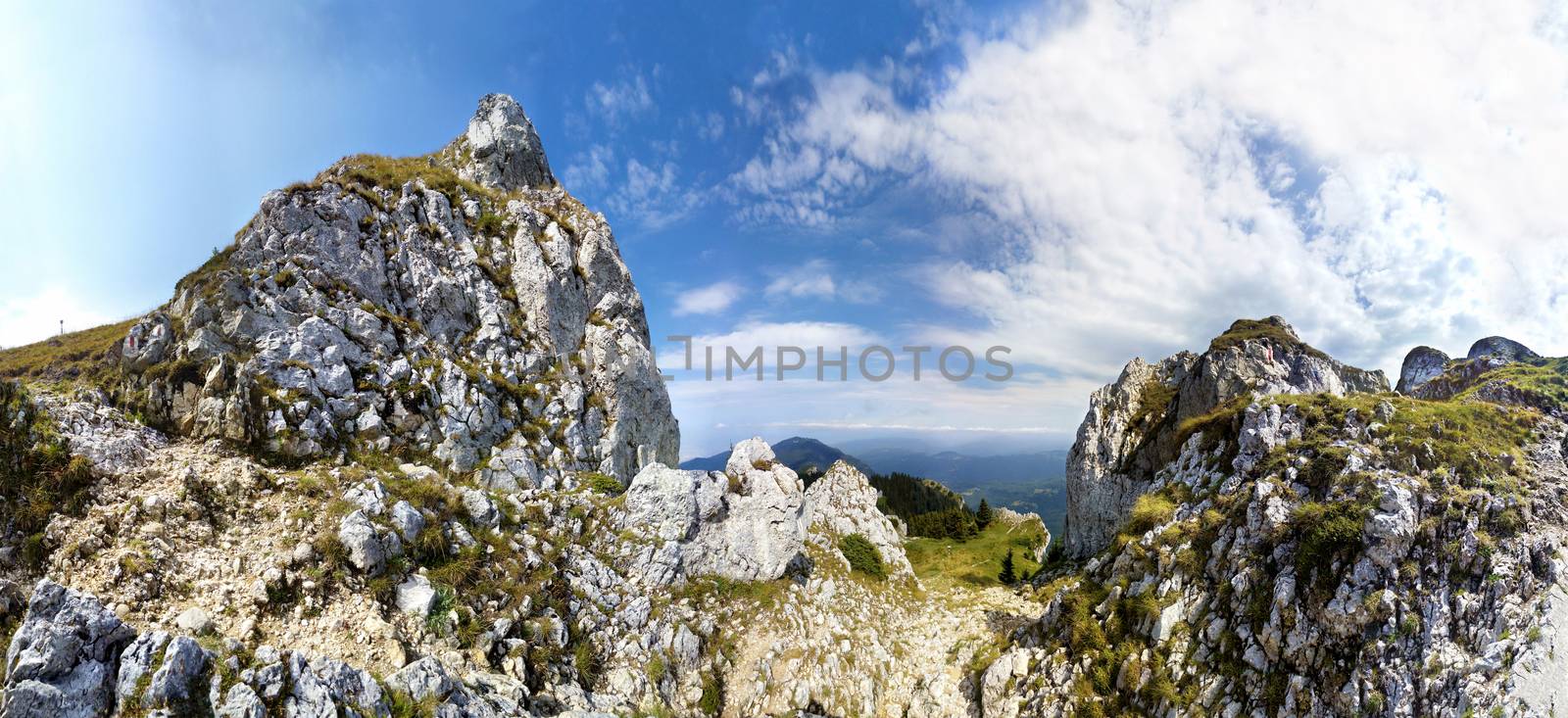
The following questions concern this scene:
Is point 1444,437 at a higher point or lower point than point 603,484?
higher

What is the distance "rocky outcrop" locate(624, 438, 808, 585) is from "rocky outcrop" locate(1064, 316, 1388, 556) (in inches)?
862

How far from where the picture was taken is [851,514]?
98.7ft

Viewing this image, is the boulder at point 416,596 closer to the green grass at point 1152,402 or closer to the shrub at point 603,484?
the shrub at point 603,484

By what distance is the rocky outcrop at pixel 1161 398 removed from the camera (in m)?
29.3

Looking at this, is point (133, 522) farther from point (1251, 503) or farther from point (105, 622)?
point (1251, 503)

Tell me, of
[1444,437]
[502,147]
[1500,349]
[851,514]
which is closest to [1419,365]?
[1500,349]

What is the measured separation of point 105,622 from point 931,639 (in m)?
22.0

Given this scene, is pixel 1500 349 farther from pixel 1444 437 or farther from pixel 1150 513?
pixel 1150 513

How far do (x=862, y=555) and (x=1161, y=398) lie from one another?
24341 mm

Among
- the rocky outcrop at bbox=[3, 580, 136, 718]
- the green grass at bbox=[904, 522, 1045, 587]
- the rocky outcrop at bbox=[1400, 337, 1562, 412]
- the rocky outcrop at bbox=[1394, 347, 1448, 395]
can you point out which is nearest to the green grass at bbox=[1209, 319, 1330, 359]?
the rocky outcrop at bbox=[1400, 337, 1562, 412]

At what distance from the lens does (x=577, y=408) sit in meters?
24.5

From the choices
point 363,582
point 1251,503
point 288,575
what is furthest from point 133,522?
point 1251,503

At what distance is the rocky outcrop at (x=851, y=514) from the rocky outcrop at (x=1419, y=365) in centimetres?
3700

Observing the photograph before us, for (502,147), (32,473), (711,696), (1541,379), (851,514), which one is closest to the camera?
(32,473)
